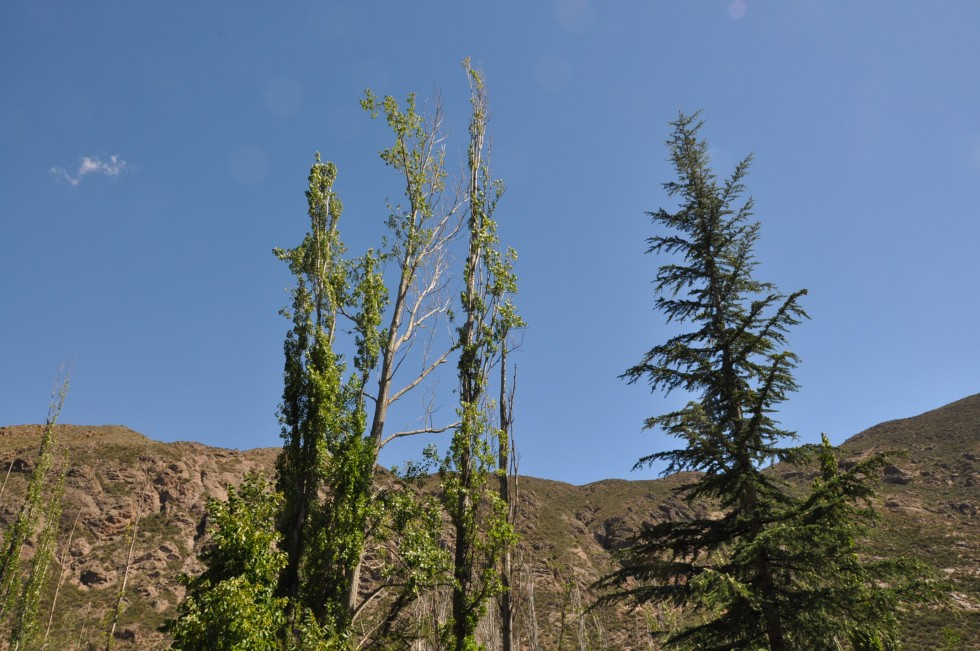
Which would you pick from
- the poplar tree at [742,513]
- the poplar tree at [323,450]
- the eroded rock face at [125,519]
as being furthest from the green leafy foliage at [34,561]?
the poplar tree at [742,513]

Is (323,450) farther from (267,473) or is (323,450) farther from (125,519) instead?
(125,519)

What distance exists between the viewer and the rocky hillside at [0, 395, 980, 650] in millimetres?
46062

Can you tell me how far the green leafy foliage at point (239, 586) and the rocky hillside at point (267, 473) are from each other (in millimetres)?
32993

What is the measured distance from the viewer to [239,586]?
27.6ft

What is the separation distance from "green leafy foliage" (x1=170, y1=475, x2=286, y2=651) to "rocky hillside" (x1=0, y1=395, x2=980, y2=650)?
33.0 meters

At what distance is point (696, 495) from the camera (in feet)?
40.1

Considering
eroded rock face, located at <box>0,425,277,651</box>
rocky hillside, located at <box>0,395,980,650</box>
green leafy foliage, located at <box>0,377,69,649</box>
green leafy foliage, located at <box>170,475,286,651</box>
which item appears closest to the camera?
green leafy foliage, located at <box>170,475,286,651</box>

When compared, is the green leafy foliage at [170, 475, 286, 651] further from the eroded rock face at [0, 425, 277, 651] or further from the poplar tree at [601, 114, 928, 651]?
the eroded rock face at [0, 425, 277, 651]

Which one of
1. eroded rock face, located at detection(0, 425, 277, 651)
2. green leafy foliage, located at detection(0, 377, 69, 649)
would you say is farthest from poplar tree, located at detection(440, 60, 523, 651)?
eroded rock face, located at detection(0, 425, 277, 651)

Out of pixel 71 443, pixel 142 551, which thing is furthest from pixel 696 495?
pixel 71 443

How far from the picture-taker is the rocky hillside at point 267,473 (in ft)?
151

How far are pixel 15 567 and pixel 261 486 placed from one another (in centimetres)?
2942

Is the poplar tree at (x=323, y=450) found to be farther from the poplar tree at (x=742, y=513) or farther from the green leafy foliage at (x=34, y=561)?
the green leafy foliage at (x=34, y=561)

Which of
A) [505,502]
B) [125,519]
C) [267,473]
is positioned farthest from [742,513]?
[125,519]
